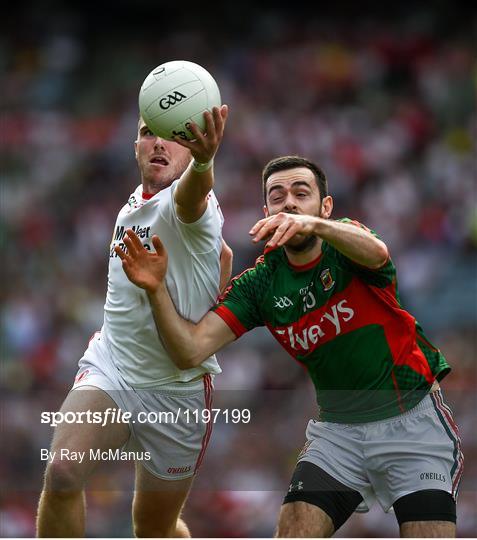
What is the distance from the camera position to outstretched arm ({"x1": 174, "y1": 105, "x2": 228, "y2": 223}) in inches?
217

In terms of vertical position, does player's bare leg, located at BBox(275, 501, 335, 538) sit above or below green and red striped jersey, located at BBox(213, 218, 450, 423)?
below

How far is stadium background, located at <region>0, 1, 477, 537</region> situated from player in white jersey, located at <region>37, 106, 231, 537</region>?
2.93 m

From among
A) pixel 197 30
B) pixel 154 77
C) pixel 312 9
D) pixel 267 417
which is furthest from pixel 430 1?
pixel 154 77

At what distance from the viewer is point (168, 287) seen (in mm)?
6012

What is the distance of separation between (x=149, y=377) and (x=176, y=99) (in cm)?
152

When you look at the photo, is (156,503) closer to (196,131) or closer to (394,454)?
(394,454)

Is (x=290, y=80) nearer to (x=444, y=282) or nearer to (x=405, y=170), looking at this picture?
(x=405, y=170)

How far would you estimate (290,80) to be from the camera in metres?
16.3

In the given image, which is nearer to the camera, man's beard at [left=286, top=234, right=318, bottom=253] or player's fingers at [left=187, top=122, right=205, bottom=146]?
player's fingers at [left=187, top=122, right=205, bottom=146]

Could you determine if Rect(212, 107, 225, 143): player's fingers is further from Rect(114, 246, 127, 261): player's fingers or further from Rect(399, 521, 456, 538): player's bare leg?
Rect(399, 521, 456, 538): player's bare leg

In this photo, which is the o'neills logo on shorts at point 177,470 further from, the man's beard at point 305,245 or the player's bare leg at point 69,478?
the man's beard at point 305,245

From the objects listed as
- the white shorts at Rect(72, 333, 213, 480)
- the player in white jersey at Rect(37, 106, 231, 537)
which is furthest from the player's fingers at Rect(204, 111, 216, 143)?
the white shorts at Rect(72, 333, 213, 480)

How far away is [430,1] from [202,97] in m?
12.5

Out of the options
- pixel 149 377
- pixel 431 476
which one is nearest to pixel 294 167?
pixel 149 377
